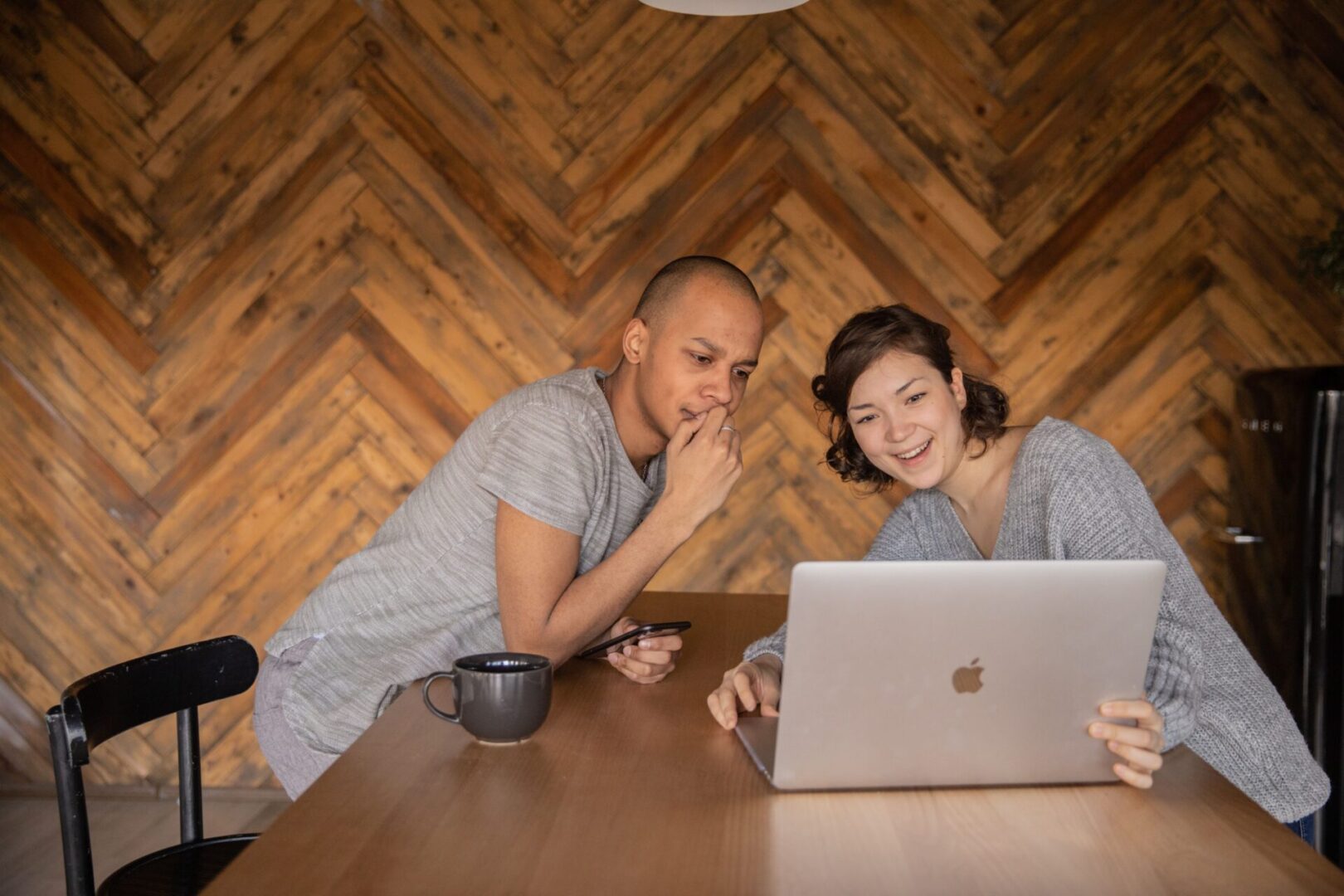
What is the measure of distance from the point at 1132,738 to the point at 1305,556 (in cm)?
186

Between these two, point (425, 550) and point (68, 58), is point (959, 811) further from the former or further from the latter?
point (68, 58)

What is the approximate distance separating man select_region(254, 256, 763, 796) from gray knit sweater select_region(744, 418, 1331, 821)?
235 millimetres

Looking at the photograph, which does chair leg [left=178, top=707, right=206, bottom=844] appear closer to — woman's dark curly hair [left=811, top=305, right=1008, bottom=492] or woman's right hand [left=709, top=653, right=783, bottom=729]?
woman's right hand [left=709, top=653, right=783, bottom=729]

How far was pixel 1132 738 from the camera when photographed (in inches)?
43.7

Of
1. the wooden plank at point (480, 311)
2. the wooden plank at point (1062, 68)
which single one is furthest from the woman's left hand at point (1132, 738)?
the wooden plank at point (1062, 68)

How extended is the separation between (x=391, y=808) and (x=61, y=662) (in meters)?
2.61

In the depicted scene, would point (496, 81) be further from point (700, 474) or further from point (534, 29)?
point (700, 474)

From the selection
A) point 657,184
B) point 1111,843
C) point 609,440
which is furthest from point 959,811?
point 657,184

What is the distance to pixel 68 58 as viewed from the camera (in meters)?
3.17

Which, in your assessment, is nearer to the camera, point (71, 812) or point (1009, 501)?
point (71, 812)

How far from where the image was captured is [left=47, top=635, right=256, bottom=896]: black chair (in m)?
1.30

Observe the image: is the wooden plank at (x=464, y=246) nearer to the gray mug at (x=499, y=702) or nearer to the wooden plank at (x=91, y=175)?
the wooden plank at (x=91, y=175)

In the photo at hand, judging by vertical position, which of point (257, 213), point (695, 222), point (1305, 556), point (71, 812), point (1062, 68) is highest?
point (257, 213)

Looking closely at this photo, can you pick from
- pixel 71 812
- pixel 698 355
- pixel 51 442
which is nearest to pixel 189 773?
pixel 71 812
